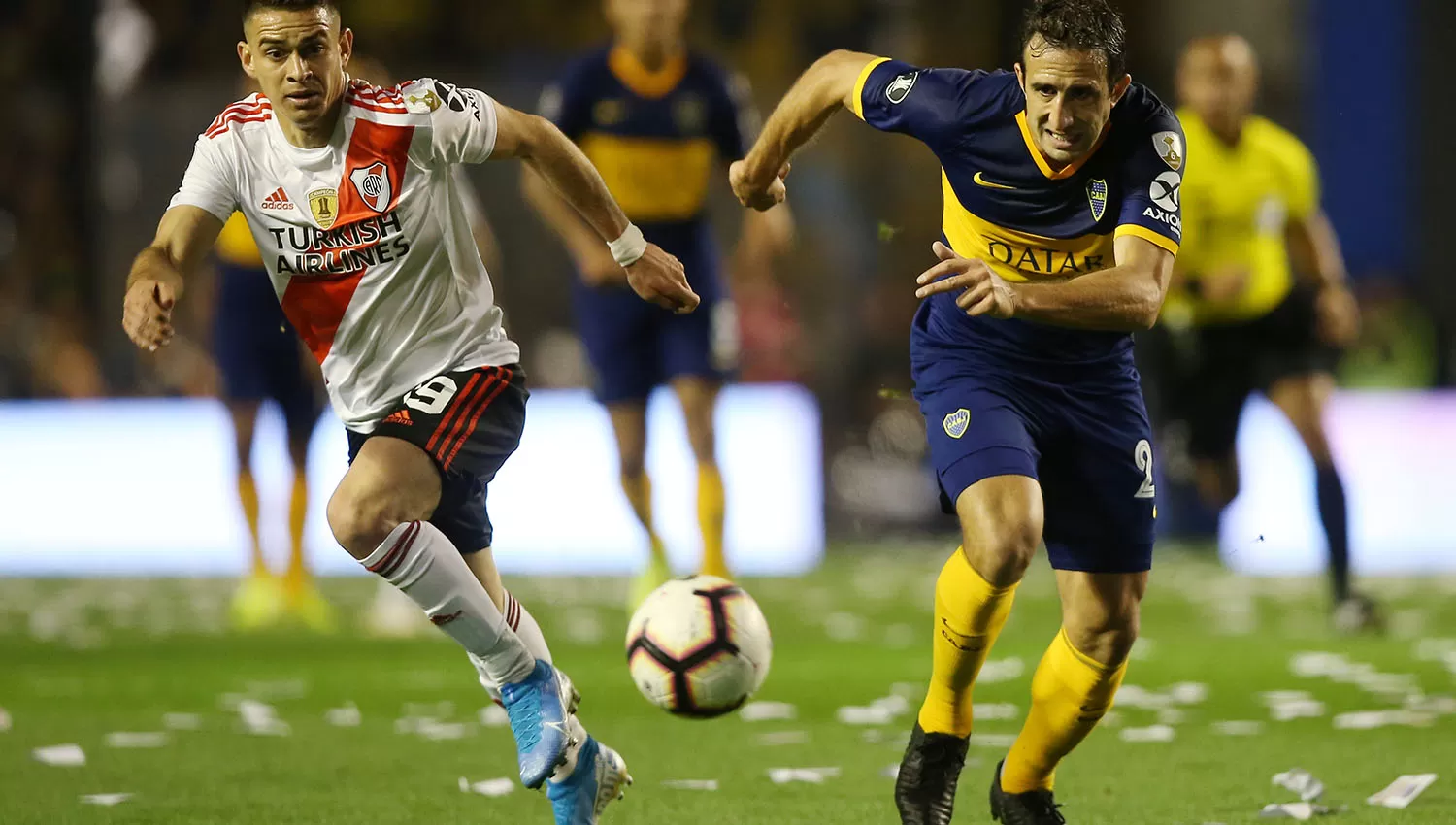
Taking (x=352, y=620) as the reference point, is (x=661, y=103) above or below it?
above

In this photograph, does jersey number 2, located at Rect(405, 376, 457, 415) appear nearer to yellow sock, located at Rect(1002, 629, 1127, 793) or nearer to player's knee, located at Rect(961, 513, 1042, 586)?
player's knee, located at Rect(961, 513, 1042, 586)

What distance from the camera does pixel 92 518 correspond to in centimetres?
1217

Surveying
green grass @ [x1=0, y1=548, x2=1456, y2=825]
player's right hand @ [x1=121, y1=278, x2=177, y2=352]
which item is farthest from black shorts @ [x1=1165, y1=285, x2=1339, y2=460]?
player's right hand @ [x1=121, y1=278, x2=177, y2=352]

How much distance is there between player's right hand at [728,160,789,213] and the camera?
177 inches

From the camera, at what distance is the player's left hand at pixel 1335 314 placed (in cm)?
795

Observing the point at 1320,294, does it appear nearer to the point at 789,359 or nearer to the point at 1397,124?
the point at 789,359

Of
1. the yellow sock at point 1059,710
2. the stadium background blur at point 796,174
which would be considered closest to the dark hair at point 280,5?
the yellow sock at point 1059,710

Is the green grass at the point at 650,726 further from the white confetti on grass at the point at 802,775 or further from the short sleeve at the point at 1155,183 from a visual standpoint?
the short sleeve at the point at 1155,183

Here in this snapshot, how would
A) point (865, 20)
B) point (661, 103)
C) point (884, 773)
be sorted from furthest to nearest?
point (865, 20)
point (661, 103)
point (884, 773)

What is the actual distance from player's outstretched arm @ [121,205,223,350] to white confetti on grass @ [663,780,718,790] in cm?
173

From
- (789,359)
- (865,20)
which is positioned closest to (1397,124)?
(865,20)

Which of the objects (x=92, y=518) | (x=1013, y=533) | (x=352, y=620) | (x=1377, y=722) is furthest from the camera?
(x=92, y=518)

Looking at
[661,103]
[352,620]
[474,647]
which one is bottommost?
[352,620]

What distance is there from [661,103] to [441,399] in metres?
4.02
